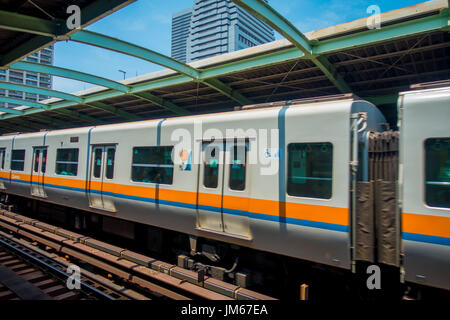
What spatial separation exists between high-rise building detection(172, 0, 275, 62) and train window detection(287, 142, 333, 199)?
118 metres

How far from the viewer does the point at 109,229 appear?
8461 millimetres

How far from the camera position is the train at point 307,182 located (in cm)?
377

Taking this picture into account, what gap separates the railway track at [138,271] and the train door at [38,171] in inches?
53.4

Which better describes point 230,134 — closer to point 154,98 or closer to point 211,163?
point 211,163

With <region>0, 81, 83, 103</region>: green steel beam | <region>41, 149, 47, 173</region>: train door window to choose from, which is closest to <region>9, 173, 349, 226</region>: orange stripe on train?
<region>41, 149, 47, 173</region>: train door window

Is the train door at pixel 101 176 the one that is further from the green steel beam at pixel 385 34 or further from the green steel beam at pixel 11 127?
the green steel beam at pixel 11 127

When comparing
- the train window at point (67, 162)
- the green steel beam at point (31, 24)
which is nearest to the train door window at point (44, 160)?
the train window at point (67, 162)

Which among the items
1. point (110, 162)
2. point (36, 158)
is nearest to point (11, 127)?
point (36, 158)

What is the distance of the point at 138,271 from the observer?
6.27m

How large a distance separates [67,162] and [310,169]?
7521 mm

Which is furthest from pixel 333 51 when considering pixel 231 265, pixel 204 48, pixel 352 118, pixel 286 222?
pixel 204 48

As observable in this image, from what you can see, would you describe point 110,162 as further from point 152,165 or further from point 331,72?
point 331,72

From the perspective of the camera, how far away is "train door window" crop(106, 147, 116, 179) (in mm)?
7570

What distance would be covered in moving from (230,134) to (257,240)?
1.95 meters
